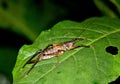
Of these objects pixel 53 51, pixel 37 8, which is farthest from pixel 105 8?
pixel 37 8

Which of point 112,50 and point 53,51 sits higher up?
point 53,51

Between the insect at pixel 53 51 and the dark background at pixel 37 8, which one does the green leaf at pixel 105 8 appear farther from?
the insect at pixel 53 51

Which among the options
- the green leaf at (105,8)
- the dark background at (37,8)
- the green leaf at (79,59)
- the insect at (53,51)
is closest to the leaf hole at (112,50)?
the green leaf at (79,59)

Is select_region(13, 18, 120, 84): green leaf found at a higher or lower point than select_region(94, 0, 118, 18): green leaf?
higher

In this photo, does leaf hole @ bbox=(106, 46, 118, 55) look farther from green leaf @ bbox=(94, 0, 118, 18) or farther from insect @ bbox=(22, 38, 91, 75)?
green leaf @ bbox=(94, 0, 118, 18)

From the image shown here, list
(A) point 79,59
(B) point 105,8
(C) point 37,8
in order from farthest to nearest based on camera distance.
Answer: (C) point 37,8
(B) point 105,8
(A) point 79,59

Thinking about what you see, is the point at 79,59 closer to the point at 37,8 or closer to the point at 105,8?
the point at 105,8

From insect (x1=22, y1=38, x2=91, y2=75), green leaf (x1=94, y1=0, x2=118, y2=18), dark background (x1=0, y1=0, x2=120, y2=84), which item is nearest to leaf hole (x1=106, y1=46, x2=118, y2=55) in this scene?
insect (x1=22, y1=38, x2=91, y2=75)

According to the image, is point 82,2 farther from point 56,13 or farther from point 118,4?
point 118,4

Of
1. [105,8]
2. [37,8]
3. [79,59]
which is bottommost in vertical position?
[37,8]

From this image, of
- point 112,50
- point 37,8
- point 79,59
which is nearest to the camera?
point 79,59
